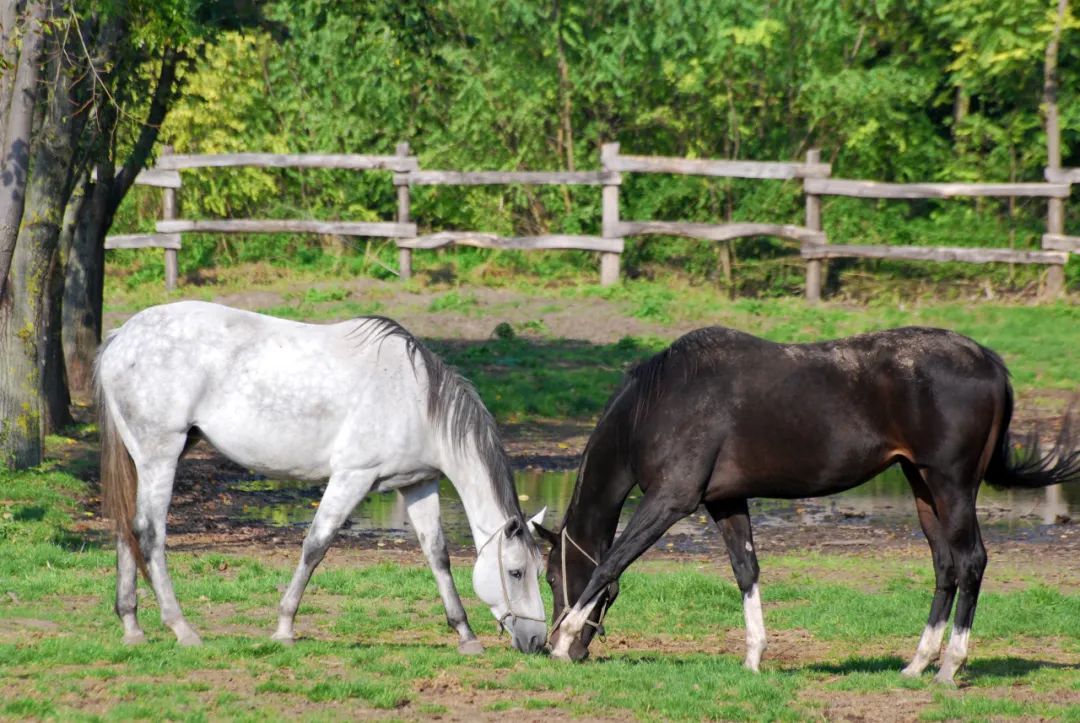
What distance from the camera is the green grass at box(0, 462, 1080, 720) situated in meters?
6.45

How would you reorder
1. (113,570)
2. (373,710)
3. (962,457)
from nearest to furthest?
(373,710) < (962,457) < (113,570)

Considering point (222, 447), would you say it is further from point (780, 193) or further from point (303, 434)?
point (780, 193)

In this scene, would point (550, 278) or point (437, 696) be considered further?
point (550, 278)

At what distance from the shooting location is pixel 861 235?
22.8 meters

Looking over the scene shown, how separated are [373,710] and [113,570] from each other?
3719 mm

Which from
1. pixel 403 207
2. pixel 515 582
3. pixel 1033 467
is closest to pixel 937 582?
pixel 1033 467

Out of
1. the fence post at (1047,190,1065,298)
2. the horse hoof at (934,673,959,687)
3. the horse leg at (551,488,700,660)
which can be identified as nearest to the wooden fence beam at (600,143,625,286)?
the fence post at (1047,190,1065,298)

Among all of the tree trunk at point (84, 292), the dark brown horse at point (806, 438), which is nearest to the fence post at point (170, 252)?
the tree trunk at point (84, 292)

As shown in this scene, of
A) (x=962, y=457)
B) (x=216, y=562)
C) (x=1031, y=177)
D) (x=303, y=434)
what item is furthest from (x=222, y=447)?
(x=1031, y=177)

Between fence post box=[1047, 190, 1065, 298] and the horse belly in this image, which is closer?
the horse belly

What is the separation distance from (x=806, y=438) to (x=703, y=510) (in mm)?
5778

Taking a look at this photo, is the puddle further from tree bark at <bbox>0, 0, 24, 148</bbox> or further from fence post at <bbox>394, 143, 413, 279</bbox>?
fence post at <bbox>394, 143, 413, 279</bbox>

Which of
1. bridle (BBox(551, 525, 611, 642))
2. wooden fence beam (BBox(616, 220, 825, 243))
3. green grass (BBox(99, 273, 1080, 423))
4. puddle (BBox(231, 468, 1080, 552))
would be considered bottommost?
puddle (BBox(231, 468, 1080, 552))

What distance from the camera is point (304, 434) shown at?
757cm
